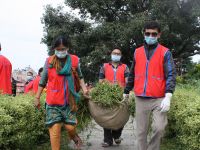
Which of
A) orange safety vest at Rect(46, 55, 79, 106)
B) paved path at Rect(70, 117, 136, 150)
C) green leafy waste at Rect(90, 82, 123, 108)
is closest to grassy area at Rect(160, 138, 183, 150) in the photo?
paved path at Rect(70, 117, 136, 150)

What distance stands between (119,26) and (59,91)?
61.3 ft

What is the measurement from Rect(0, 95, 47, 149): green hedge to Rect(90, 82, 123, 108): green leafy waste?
995mm

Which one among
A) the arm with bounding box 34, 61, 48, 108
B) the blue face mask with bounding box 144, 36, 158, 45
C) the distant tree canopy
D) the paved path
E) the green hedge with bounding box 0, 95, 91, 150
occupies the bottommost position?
the paved path

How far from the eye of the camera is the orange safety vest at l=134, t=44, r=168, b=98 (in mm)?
5473

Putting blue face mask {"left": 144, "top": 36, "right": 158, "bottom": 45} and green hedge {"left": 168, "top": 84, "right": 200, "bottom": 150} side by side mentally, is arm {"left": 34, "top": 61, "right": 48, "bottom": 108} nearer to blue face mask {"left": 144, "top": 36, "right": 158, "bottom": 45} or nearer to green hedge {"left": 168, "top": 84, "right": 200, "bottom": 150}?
blue face mask {"left": 144, "top": 36, "right": 158, "bottom": 45}

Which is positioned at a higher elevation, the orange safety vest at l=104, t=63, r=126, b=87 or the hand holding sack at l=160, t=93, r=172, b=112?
the orange safety vest at l=104, t=63, r=126, b=87

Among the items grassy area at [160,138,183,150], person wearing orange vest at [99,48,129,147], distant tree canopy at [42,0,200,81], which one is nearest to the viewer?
grassy area at [160,138,183,150]

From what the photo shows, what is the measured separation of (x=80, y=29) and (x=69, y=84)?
20878 millimetres

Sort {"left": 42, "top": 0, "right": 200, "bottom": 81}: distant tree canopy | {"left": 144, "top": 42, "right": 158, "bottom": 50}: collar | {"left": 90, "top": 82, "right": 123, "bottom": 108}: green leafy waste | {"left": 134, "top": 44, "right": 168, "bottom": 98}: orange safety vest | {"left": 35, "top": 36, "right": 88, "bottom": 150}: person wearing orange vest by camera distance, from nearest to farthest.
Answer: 1. {"left": 134, "top": 44, "right": 168, "bottom": 98}: orange safety vest
2. {"left": 144, "top": 42, "right": 158, "bottom": 50}: collar
3. {"left": 35, "top": 36, "right": 88, "bottom": 150}: person wearing orange vest
4. {"left": 90, "top": 82, "right": 123, "bottom": 108}: green leafy waste
5. {"left": 42, "top": 0, "right": 200, "bottom": 81}: distant tree canopy

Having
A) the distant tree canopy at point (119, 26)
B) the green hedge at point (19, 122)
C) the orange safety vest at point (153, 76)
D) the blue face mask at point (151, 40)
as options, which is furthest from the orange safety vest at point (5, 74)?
the distant tree canopy at point (119, 26)

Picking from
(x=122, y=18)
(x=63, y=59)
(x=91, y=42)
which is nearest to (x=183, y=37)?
(x=122, y=18)

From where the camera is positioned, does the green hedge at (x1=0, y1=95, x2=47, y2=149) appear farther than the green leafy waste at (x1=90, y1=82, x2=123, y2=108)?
No

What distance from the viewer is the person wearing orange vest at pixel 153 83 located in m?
5.35

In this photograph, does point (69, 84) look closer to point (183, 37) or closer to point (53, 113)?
point (53, 113)
